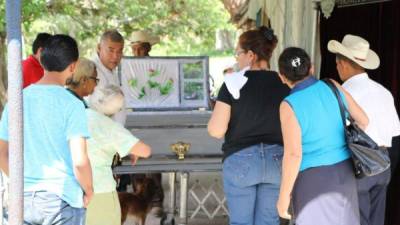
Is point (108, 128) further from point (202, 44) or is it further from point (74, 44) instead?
point (202, 44)

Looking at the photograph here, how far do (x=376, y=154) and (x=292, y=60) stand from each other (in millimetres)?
584

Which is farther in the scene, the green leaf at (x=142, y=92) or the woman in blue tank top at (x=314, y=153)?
the green leaf at (x=142, y=92)

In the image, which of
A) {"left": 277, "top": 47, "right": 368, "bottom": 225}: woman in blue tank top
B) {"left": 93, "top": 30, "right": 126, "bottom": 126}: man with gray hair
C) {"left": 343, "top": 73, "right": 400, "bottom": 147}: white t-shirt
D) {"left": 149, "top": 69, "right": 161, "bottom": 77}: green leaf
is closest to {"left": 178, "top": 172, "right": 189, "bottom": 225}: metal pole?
{"left": 93, "top": 30, "right": 126, "bottom": 126}: man with gray hair

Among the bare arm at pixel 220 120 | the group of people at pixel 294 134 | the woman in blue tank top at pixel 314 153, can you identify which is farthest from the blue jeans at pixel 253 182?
the woman in blue tank top at pixel 314 153

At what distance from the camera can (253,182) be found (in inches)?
140

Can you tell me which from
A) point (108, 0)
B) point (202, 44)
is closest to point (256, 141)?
point (108, 0)

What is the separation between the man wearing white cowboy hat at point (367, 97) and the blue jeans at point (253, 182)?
52 cm

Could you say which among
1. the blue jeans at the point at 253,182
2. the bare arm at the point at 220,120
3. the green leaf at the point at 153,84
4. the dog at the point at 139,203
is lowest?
the dog at the point at 139,203

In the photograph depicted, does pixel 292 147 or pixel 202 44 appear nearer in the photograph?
pixel 292 147

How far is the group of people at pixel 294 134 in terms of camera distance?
3.07 meters

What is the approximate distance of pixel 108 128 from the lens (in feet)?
10.8

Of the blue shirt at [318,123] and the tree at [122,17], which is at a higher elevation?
the tree at [122,17]

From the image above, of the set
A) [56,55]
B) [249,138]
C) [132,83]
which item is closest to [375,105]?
[249,138]

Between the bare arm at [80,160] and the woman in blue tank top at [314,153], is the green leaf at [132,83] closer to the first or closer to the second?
the woman in blue tank top at [314,153]
